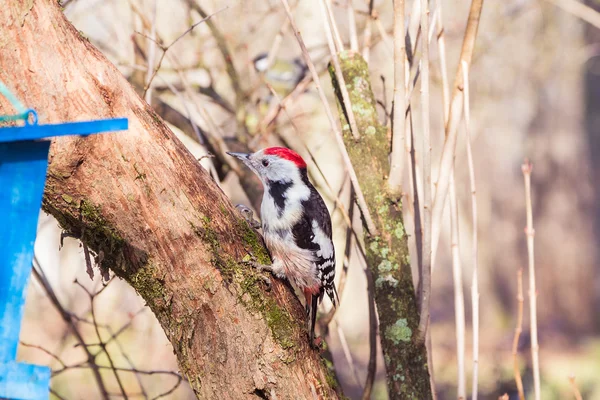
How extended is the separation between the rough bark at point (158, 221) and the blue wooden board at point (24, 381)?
0.70m

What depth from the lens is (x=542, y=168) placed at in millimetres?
10195

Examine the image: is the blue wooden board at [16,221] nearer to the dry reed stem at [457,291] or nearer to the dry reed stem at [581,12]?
the dry reed stem at [457,291]

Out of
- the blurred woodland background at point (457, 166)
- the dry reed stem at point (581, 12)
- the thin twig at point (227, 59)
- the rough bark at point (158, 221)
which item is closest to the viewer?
the rough bark at point (158, 221)

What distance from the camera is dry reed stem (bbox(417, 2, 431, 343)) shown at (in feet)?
7.30

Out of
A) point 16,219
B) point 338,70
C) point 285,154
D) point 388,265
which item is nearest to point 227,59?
point 285,154

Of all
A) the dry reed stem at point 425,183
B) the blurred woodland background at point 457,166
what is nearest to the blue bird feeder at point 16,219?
the dry reed stem at point 425,183

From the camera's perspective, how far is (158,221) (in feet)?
6.15

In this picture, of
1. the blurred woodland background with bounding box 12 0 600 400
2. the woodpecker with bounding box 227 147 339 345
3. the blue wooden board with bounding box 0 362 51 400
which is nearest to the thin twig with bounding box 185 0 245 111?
the blurred woodland background with bounding box 12 0 600 400

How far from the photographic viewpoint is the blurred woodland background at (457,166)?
4480 mm

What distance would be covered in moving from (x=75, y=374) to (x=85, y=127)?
6713 mm

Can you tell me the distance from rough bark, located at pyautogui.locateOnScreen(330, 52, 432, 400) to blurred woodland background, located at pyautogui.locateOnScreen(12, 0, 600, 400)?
0.96 meters

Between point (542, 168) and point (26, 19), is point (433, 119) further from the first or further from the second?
point (26, 19)

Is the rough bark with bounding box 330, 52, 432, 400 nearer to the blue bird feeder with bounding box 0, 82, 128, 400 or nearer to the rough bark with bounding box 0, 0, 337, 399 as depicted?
the rough bark with bounding box 0, 0, 337, 399

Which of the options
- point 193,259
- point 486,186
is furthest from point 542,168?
point 193,259
